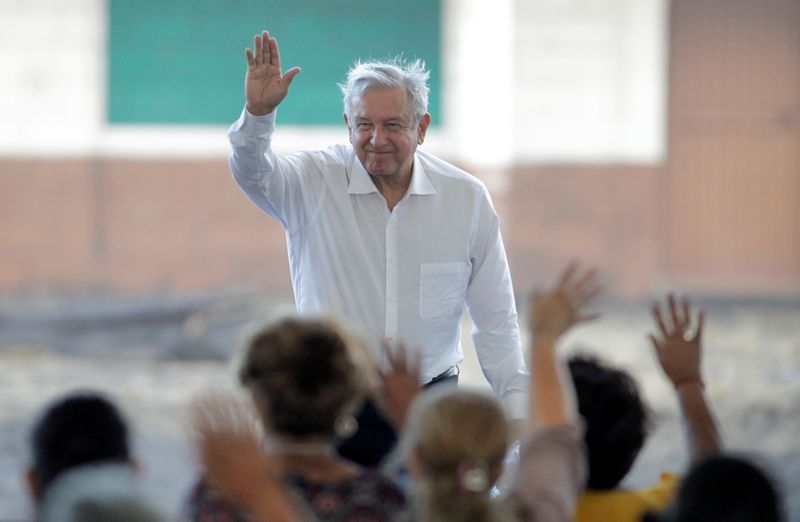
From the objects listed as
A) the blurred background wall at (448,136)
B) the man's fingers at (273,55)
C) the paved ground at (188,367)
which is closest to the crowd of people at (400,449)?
the man's fingers at (273,55)

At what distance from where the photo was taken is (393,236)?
3650mm

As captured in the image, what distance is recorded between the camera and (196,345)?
9.41 metres

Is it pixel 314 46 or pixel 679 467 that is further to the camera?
pixel 314 46

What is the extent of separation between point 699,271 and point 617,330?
2.45m

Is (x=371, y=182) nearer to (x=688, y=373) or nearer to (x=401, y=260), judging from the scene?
(x=401, y=260)

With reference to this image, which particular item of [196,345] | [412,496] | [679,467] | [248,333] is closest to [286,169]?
[248,333]

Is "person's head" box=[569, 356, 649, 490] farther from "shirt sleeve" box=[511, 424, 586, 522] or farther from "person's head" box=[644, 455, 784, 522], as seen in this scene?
"person's head" box=[644, 455, 784, 522]

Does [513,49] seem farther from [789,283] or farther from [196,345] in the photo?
[196,345]

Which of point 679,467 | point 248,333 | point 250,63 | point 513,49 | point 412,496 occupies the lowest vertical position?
point 679,467

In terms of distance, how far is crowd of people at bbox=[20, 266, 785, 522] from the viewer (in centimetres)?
202

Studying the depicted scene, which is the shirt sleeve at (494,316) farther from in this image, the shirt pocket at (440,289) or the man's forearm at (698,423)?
the man's forearm at (698,423)

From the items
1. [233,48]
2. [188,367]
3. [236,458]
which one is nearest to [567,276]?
[236,458]

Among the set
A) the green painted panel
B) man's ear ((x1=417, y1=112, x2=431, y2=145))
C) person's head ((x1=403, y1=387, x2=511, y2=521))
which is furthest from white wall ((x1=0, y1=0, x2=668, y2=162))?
person's head ((x1=403, y1=387, x2=511, y2=521))

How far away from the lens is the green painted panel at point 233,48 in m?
12.5
